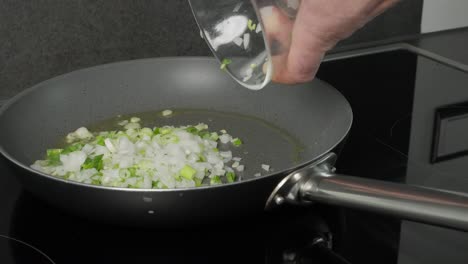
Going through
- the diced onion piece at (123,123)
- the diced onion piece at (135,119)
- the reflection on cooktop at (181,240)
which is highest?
the diced onion piece at (135,119)

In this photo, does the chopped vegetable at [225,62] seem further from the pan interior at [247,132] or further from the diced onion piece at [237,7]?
the pan interior at [247,132]

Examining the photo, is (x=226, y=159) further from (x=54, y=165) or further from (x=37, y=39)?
(x=37, y=39)

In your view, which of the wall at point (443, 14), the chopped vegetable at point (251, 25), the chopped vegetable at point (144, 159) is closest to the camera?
the chopped vegetable at point (251, 25)

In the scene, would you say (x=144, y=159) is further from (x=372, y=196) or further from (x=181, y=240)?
(x=372, y=196)

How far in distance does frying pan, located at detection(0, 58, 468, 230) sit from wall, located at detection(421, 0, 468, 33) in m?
0.58

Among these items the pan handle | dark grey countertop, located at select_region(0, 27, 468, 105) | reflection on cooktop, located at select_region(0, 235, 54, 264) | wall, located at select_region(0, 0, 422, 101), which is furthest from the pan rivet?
dark grey countertop, located at select_region(0, 27, 468, 105)

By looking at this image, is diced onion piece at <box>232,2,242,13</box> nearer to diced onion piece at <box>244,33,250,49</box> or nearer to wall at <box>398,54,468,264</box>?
diced onion piece at <box>244,33,250,49</box>

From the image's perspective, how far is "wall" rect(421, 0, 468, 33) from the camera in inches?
60.2

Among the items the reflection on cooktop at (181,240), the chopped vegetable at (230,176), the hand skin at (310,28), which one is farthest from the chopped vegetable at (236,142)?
the hand skin at (310,28)

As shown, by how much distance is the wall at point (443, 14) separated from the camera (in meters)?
1.53

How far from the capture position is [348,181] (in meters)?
0.74

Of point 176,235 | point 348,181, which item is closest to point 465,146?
point 348,181

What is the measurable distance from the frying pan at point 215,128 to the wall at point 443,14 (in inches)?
23.0

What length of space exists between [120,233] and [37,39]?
20.0 inches
